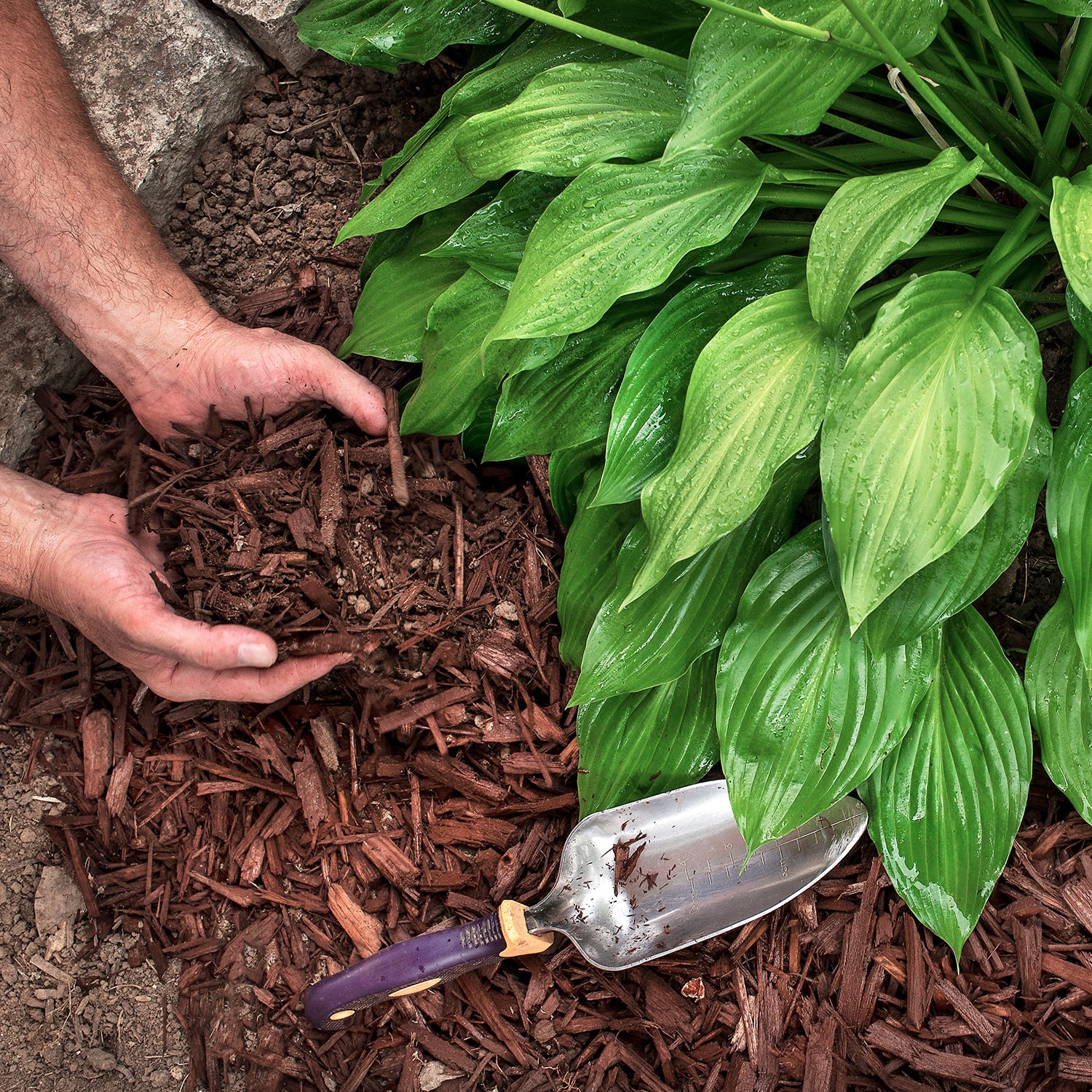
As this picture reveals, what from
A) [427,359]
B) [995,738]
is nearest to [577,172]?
[427,359]

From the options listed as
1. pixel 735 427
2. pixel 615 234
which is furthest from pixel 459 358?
pixel 735 427

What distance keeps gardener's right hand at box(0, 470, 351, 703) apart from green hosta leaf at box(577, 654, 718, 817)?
374 millimetres

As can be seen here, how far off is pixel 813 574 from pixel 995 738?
12.7 inches

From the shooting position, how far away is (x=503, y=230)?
1112 mm

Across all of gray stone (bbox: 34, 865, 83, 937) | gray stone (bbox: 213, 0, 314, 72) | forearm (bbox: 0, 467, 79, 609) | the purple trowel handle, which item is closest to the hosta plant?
gray stone (bbox: 213, 0, 314, 72)

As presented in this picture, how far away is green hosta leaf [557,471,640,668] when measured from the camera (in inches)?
45.3

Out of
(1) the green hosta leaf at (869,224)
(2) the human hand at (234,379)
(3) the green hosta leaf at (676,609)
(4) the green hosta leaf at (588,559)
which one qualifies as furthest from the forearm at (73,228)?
(1) the green hosta leaf at (869,224)

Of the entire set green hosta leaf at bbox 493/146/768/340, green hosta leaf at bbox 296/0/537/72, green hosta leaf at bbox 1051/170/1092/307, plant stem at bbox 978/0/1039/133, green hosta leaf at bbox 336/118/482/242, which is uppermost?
green hosta leaf at bbox 296/0/537/72

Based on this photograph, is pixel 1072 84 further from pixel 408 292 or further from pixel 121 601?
pixel 121 601

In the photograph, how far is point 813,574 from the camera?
104 cm

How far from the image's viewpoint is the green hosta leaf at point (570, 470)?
3.84 ft

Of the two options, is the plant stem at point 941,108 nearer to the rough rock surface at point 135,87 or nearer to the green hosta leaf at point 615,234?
the green hosta leaf at point 615,234

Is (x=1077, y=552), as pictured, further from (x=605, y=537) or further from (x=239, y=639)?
(x=239, y=639)

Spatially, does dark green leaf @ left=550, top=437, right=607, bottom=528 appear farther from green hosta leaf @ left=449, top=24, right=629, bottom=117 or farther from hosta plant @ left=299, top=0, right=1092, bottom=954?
green hosta leaf @ left=449, top=24, right=629, bottom=117
